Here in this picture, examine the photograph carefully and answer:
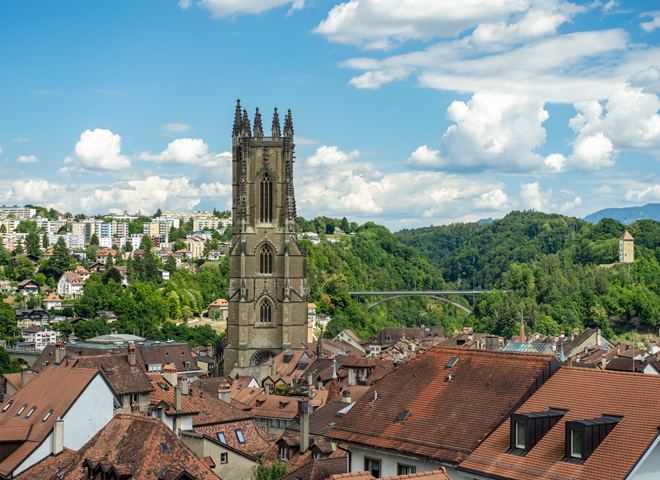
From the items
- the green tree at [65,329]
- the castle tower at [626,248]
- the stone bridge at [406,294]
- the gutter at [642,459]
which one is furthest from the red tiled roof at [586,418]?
the castle tower at [626,248]

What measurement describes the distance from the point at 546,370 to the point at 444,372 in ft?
11.1

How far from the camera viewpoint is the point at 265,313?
274ft

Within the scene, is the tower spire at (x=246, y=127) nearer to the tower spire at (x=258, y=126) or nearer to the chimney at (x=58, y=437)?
the tower spire at (x=258, y=126)

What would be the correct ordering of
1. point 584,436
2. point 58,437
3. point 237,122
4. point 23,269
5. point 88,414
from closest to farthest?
point 584,436, point 58,437, point 88,414, point 237,122, point 23,269

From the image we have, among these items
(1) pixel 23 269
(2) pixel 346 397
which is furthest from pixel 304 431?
(1) pixel 23 269

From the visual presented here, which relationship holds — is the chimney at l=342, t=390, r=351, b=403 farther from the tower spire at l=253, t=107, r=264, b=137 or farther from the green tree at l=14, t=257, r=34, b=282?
the green tree at l=14, t=257, r=34, b=282

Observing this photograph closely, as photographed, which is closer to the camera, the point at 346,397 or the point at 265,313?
the point at 346,397

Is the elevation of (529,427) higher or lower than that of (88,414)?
higher

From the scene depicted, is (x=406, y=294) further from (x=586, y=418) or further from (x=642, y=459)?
(x=642, y=459)

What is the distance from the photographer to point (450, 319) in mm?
170875

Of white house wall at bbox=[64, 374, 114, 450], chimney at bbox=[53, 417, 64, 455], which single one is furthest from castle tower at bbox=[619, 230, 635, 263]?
chimney at bbox=[53, 417, 64, 455]

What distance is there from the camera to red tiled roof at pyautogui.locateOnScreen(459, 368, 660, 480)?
61.6 ft

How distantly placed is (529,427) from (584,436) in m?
1.63

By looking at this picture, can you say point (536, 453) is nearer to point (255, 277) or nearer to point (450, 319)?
point (255, 277)
